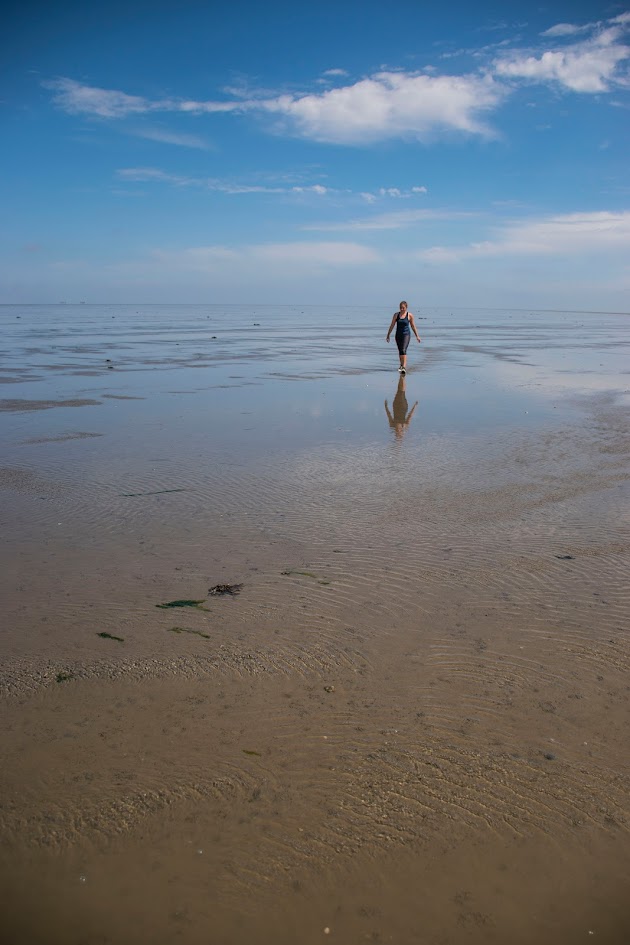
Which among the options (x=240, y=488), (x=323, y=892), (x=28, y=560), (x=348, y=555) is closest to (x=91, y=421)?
(x=240, y=488)

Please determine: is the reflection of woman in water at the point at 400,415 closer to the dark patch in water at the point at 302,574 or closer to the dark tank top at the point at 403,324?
the dark tank top at the point at 403,324

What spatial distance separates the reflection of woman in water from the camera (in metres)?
12.1

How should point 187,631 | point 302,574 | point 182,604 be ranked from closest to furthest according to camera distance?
point 187,631 < point 182,604 < point 302,574

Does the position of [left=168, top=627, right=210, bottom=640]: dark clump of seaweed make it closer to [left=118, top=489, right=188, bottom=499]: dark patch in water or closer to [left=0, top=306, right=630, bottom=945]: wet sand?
[left=0, top=306, right=630, bottom=945]: wet sand

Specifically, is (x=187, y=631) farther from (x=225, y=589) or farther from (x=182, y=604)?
(x=225, y=589)

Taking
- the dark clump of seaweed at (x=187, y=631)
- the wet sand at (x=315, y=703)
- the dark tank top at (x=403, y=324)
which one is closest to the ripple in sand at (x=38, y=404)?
the wet sand at (x=315, y=703)

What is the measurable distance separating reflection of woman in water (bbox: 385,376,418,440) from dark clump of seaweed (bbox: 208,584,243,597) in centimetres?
656

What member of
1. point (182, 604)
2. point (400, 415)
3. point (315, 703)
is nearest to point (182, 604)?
point (182, 604)

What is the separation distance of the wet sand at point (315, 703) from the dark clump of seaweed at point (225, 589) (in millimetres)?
66

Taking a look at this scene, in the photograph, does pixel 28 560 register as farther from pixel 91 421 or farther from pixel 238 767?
pixel 91 421

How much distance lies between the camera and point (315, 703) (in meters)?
3.80

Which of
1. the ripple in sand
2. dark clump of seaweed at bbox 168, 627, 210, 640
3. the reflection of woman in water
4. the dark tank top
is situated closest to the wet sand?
dark clump of seaweed at bbox 168, 627, 210, 640

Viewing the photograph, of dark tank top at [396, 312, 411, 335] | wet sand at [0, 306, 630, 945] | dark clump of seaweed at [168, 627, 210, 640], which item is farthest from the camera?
dark tank top at [396, 312, 411, 335]

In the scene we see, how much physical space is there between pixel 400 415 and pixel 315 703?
1032 cm
